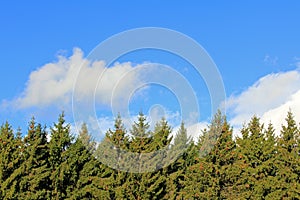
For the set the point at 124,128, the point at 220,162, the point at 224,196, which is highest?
the point at 124,128

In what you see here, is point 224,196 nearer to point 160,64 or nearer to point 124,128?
point 124,128

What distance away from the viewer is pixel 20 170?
1287 inches

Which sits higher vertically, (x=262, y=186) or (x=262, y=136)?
(x=262, y=136)

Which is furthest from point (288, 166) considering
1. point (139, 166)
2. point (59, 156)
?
point (59, 156)

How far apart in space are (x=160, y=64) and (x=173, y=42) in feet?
7.62

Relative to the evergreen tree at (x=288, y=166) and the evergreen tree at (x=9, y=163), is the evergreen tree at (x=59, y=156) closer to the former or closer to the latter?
the evergreen tree at (x=9, y=163)

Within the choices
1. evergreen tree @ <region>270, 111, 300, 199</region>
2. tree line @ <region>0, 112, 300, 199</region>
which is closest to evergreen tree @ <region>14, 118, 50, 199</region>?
tree line @ <region>0, 112, 300, 199</region>

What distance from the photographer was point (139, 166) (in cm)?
3459

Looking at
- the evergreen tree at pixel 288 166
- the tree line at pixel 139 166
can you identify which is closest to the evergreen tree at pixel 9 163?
the tree line at pixel 139 166

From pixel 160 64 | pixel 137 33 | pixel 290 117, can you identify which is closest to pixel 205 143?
pixel 290 117

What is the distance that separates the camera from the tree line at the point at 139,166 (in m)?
33.8

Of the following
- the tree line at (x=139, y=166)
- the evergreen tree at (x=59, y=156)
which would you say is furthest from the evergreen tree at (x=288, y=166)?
the evergreen tree at (x=59, y=156)

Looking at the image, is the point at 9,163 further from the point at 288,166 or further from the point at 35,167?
the point at 288,166

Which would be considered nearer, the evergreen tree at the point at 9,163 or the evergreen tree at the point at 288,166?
the evergreen tree at the point at 9,163
